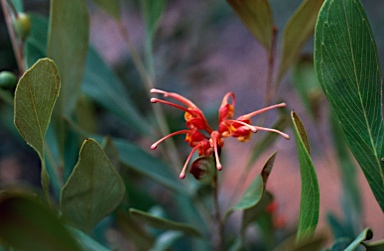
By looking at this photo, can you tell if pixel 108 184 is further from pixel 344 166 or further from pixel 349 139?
pixel 344 166

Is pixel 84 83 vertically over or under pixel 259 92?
over

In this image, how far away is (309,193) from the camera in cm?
41

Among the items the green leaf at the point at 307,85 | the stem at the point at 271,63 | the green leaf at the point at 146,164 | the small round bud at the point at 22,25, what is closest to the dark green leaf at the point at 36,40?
the small round bud at the point at 22,25

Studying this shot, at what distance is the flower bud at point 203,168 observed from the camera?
472mm

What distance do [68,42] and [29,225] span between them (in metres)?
0.32

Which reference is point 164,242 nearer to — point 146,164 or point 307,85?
point 146,164

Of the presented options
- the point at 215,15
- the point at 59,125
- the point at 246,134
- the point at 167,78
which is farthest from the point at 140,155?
the point at 215,15

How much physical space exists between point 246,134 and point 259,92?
241 centimetres

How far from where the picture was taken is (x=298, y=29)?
1.89 ft

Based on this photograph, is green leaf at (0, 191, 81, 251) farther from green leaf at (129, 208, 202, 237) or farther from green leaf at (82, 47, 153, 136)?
green leaf at (82, 47, 153, 136)

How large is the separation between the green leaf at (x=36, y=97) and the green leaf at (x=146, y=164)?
0.24 m

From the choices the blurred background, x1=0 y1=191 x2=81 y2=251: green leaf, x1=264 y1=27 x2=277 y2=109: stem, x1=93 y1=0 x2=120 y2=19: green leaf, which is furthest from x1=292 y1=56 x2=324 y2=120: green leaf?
x1=0 y1=191 x2=81 y2=251: green leaf

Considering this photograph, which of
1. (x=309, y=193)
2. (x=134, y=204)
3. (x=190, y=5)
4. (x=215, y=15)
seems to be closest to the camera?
(x=309, y=193)

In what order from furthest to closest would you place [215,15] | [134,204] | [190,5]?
1. [190,5]
2. [215,15]
3. [134,204]
